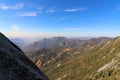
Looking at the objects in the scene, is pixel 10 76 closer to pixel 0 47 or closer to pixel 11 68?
pixel 11 68

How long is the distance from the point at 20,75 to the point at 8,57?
2799mm

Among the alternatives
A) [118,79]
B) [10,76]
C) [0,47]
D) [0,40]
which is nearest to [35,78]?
[10,76]

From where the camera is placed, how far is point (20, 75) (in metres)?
18.3

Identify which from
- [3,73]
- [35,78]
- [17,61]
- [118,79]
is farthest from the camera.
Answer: [118,79]

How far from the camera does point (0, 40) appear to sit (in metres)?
23.8

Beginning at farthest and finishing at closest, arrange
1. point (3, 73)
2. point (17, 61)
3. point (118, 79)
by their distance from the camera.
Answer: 1. point (118, 79)
2. point (17, 61)
3. point (3, 73)

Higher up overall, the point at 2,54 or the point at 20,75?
the point at 2,54

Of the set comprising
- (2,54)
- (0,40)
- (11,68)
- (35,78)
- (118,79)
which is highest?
(0,40)

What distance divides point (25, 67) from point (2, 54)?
9.01 feet

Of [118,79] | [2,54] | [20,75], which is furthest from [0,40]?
[118,79]

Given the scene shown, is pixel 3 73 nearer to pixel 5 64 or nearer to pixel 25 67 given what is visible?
pixel 5 64

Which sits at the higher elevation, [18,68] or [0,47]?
[0,47]

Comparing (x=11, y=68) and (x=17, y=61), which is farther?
(x=17, y=61)

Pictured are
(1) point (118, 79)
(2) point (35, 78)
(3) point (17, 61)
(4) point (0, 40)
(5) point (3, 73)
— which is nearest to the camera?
(5) point (3, 73)
